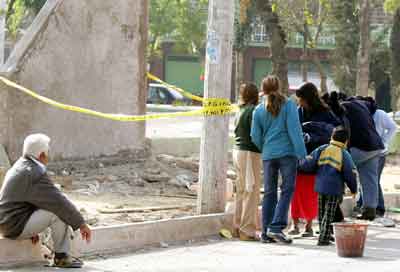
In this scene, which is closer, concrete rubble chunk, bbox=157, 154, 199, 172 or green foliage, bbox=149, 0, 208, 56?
concrete rubble chunk, bbox=157, 154, 199, 172

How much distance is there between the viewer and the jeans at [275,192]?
39.8 ft

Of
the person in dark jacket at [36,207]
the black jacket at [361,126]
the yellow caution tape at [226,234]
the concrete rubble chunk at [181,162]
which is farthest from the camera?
the concrete rubble chunk at [181,162]

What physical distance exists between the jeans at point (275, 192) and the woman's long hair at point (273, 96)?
54 centimetres

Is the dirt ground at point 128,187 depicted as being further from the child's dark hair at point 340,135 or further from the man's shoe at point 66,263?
the child's dark hair at point 340,135

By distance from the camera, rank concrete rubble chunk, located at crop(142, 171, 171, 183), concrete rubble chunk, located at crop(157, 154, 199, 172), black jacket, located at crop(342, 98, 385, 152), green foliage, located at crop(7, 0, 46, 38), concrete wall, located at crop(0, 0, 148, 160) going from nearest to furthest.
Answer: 1. black jacket, located at crop(342, 98, 385, 152)
2. concrete wall, located at crop(0, 0, 148, 160)
3. concrete rubble chunk, located at crop(142, 171, 171, 183)
4. concrete rubble chunk, located at crop(157, 154, 199, 172)
5. green foliage, located at crop(7, 0, 46, 38)

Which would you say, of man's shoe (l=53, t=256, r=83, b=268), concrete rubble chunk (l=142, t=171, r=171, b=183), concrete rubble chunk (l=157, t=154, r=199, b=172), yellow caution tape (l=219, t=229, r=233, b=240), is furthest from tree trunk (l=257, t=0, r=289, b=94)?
man's shoe (l=53, t=256, r=83, b=268)

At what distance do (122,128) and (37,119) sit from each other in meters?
1.80

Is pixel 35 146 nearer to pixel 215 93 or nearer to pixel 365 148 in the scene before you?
pixel 215 93

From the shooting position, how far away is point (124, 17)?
17.1 meters

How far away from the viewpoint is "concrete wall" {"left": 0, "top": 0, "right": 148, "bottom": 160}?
15.6 meters

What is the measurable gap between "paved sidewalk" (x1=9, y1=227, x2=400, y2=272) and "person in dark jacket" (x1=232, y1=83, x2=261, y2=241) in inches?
A: 9.7

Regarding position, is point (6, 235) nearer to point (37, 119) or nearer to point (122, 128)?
point (37, 119)

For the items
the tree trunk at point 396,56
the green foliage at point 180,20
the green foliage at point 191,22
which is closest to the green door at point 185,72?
the green foliage at point 180,20

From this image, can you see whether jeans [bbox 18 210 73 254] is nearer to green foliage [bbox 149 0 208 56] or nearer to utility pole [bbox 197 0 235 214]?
utility pole [bbox 197 0 235 214]
